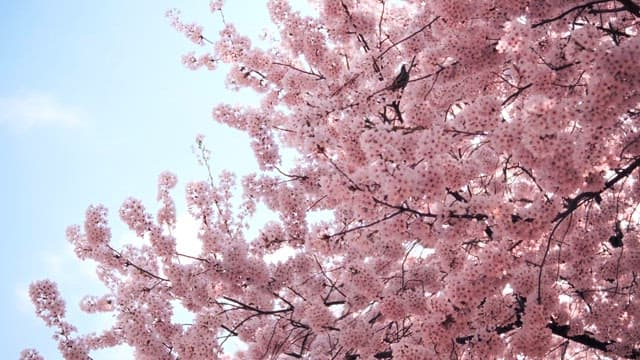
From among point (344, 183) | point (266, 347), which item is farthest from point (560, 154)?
point (266, 347)

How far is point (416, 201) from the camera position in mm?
4871

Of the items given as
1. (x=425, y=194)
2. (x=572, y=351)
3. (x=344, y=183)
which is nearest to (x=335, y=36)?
(x=344, y=183)

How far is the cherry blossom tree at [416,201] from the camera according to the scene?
395 centimetres

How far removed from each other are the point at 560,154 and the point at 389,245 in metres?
2.21

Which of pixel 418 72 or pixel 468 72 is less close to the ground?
pixel 418 72

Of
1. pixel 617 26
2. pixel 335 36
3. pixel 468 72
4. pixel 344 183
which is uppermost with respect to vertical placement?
pixel 335 36

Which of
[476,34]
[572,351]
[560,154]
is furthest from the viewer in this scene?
[572,351]

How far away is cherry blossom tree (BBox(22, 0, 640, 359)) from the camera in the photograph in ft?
13.0

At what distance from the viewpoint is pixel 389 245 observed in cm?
564

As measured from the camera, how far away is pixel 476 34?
469cm

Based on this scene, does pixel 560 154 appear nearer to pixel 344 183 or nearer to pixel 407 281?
pixel 344 183

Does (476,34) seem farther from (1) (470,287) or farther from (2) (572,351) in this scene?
(2) (572,351)

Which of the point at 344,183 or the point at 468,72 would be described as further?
the point at 468,72

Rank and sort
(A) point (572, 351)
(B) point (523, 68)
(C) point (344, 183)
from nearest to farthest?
(B) point (523, 68)
(C) point (344, 183)
(A) point (572, 351)
